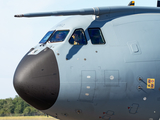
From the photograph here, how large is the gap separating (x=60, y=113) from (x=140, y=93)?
3342 mm

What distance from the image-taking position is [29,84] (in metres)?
10.7

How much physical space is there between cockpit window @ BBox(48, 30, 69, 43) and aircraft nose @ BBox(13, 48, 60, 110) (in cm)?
79

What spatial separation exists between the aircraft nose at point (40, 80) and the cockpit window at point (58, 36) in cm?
79

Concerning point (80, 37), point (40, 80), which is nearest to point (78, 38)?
point (80, 37)

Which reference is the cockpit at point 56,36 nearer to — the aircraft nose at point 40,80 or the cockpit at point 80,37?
the cockpit at point 80,37

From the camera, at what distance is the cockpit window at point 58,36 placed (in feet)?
37.7

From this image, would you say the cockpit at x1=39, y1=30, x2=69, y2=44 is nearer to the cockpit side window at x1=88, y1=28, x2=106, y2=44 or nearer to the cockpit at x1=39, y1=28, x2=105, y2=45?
the cockpit at x1=39, y1=28, x2=105, y2=45

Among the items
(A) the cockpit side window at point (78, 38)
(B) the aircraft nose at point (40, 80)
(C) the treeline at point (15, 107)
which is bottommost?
(C) the treeline at point (15, 107)

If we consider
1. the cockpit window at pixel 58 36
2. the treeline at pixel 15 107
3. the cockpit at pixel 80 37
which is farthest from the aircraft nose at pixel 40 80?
the treeline at pixel 15 107

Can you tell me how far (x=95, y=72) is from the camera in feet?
35.1

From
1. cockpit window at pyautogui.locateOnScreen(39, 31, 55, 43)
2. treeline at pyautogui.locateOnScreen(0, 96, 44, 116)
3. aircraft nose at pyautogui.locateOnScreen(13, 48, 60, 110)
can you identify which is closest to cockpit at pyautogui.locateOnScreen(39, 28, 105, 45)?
cockpit window at pyautogui.locateOnScreen(39, 31, 55, 43)

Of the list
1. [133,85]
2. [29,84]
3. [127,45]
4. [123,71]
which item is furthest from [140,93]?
[29,84]

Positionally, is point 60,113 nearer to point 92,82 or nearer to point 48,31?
point 92,82

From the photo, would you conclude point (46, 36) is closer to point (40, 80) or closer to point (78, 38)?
point (78, 38)
